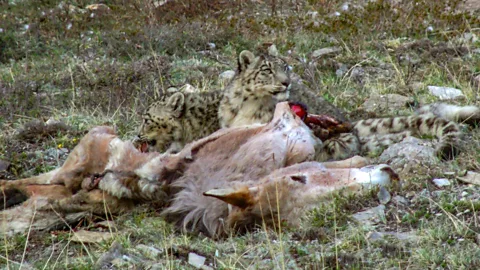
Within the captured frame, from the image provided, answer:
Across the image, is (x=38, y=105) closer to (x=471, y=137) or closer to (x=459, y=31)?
(x=471, y=137)

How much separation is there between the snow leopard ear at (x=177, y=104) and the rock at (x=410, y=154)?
9.47 ft

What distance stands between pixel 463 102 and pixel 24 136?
5187mm

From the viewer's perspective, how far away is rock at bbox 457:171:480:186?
21.2 ft

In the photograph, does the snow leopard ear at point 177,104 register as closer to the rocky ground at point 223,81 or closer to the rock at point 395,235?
the rocky ground at point 223,81

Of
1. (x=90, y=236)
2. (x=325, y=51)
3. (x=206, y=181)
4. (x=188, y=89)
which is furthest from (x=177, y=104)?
(x=325, y=51)

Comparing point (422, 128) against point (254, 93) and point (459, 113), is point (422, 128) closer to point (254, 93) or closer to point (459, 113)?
point (459, 113)

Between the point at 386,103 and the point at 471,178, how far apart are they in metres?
3.70

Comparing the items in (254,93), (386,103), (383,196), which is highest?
(254,93)

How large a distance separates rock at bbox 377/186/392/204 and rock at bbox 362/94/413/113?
386 centimetres

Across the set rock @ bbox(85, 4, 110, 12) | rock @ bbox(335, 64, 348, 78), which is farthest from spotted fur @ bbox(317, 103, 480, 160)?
rock @ bbox(85, 4, 110, 12)

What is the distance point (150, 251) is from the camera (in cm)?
595

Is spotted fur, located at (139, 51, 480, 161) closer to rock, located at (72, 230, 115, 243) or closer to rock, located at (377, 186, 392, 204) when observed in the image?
rock, located at (377, 186, 392, 204)

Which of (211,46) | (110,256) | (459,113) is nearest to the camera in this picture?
(110,256)

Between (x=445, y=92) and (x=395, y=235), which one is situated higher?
(x=395, y=235)
